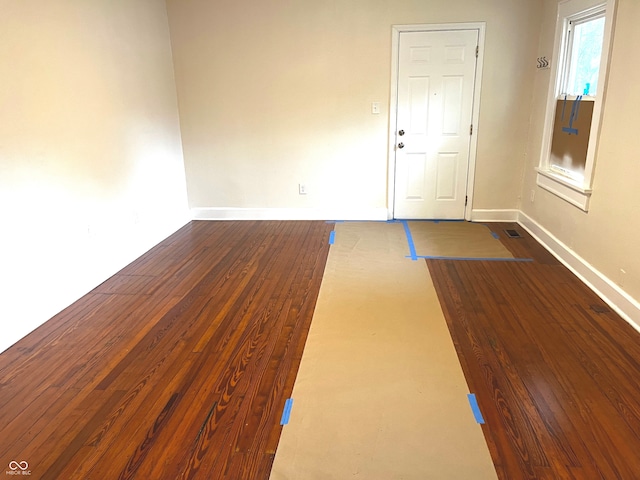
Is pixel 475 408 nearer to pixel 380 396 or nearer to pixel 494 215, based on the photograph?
pixel 380 396

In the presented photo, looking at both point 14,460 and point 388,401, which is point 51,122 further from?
point 388,401

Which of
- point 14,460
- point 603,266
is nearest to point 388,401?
point 14,460

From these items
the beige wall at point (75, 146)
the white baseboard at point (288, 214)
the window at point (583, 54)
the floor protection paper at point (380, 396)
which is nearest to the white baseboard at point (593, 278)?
the floor protection paper at point (380, 396)

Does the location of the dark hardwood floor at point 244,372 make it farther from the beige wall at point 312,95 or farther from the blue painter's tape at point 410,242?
the beige wall at point 312,95

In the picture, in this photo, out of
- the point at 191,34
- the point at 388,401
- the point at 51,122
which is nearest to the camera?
the point at 388,401

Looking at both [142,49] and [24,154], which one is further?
[142,49]

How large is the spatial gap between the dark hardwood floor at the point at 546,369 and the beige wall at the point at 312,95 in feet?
6.23

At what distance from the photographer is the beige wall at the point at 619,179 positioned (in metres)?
3.02

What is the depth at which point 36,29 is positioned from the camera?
123 inches

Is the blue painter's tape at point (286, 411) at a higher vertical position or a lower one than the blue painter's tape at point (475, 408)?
lower

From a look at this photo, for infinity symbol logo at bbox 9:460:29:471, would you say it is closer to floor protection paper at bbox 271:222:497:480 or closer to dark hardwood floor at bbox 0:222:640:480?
dark hardwood floor at bbox 0:222:640:480

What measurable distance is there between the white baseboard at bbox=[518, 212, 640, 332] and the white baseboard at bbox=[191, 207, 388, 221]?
175 cm

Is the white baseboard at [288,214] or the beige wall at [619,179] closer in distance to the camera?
the beige wall at [619,179]

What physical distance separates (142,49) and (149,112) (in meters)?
0.59
